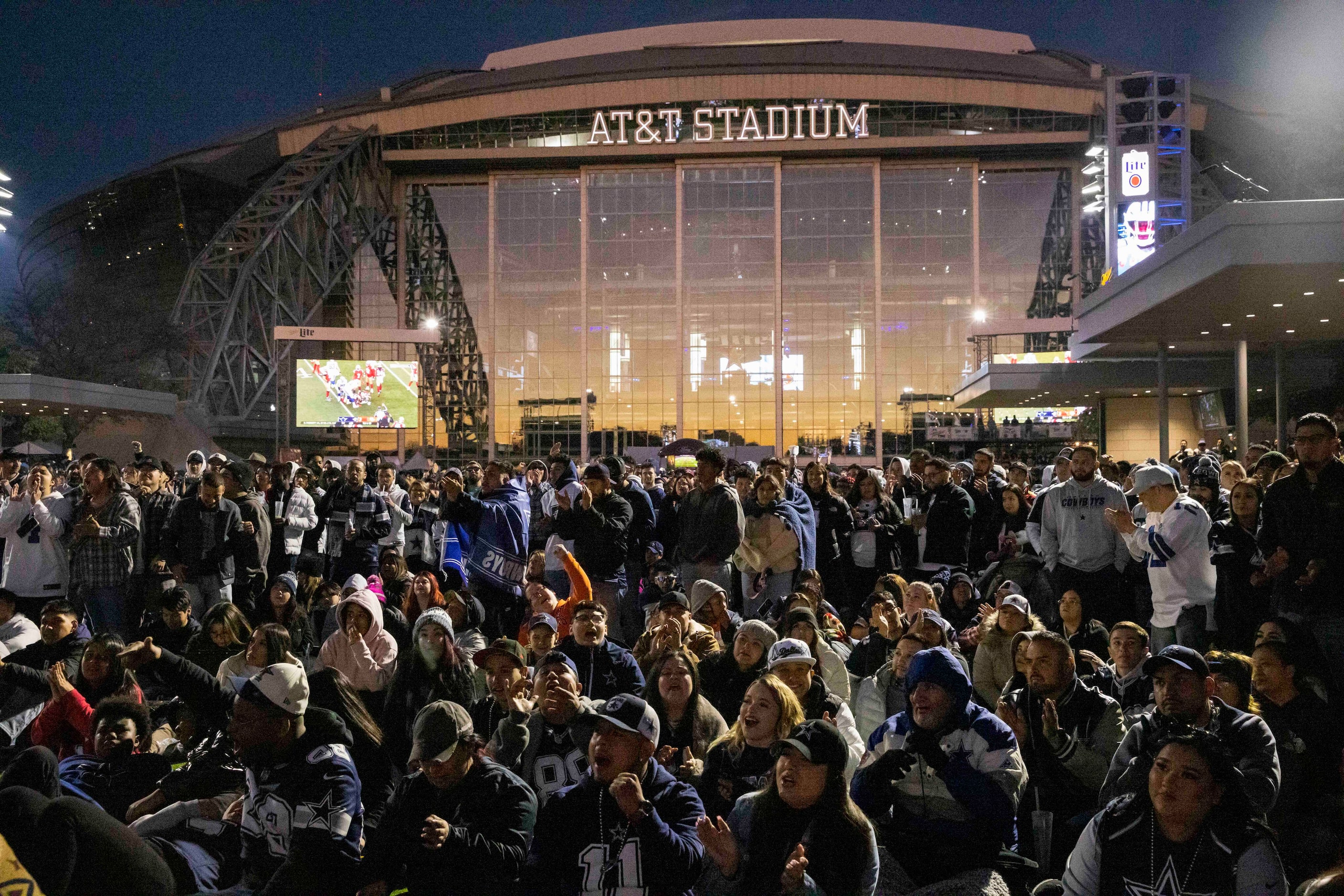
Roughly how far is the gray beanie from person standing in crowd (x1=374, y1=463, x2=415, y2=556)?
592cm

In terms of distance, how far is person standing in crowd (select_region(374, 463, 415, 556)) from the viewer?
11.4 metres

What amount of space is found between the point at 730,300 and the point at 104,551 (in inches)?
1533

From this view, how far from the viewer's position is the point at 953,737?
415cm

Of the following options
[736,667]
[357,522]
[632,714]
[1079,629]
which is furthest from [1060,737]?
[357,522]

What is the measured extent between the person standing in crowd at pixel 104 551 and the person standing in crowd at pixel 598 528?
4.07 m

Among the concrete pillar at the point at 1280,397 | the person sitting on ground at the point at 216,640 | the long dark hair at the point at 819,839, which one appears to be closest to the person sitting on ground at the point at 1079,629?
the long dark hair at the point at 819,839

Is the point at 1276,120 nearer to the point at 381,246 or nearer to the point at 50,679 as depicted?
the point at 381,246

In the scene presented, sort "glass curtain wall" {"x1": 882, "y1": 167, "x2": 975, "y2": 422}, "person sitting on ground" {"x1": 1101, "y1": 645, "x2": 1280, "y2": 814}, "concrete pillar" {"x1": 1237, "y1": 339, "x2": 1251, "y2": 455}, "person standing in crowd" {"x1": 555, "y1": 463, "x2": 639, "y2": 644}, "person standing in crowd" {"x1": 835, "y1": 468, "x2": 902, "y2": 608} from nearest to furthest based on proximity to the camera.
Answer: "person sitting on ground" {"x1": 1101, "y1": 645, "x2": 1280, "y2": 814} → "person standing in crowd" {"x1": 555, "y1": 463, "x2": 639, "y2": 644} → "person standing in crowd" {"x1": 835, "y1": 468, "x2": 902, "y2": 608} → "concrete pillar" {"x1": 1237, "y1": 339, "x2": 1251, "y2": 455} → "glass curtain wall" {"x1": 882, "y1": 167, "x2": 975, "y2": 422}

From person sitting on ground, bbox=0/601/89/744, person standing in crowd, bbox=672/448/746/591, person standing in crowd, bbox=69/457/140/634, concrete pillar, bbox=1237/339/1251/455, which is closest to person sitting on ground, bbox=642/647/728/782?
person standing in crowd, bbox=672/448/746/591

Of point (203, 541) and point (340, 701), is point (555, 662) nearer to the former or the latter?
point (340, 701)

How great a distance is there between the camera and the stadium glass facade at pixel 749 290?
4575 centimetres

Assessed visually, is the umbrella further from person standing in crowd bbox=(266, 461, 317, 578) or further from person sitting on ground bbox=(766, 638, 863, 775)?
person sitting on ground bbox=(766, 638, 863, 775)

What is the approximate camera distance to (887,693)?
19.2ft

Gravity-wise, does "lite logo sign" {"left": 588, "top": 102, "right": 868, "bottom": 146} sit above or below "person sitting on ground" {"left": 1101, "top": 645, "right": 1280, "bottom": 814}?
above
